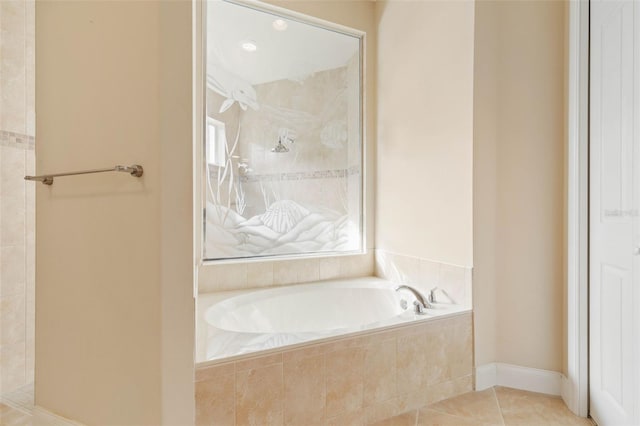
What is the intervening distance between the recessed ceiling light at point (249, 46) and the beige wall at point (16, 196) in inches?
46.1

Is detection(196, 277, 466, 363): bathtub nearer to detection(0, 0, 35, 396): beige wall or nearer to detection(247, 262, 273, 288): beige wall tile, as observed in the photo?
detection(247, 262, 273, 288): beige wall tile

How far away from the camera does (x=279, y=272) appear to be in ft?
8.77

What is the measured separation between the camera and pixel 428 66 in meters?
2.48

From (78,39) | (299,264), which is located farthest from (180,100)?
(299,264)

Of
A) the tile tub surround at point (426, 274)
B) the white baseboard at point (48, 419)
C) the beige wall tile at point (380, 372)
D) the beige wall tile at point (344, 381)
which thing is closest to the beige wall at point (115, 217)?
the white baseboard at point (48, 419)

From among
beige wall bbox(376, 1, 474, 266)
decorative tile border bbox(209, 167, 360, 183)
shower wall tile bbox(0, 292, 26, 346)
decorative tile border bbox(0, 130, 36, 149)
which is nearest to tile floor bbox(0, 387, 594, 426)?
shower wall tile bbox(0, 292, 26, 346)

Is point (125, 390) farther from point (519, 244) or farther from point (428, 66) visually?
point (428, 66)

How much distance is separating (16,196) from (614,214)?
2.99 m

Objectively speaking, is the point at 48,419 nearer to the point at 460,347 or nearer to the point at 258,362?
the point at 258,362

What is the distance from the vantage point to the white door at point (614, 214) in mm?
1580

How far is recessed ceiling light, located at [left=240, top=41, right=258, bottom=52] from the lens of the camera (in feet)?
8.36

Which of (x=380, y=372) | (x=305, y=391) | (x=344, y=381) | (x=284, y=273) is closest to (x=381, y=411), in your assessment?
(x=380, y=372)

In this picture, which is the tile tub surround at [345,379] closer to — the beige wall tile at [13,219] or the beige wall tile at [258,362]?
the beige wall tile at [258,362]

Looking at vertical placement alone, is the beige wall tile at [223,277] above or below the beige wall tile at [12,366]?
above
